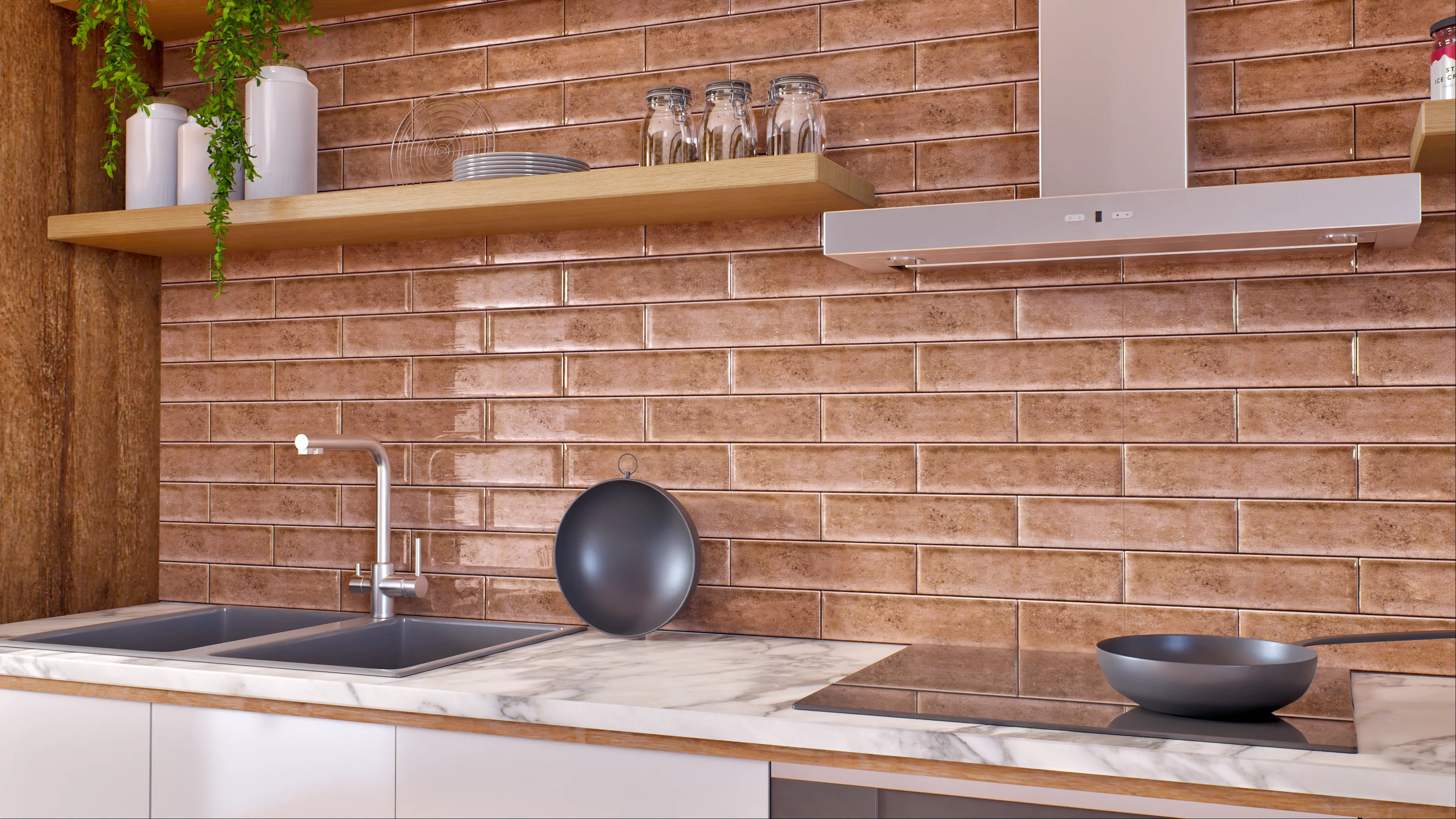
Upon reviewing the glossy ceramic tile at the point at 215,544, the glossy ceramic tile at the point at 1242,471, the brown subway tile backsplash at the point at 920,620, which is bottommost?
the brown subway tile backsplash at the point at 920,620

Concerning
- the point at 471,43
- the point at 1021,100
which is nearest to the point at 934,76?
the point at 1021,100

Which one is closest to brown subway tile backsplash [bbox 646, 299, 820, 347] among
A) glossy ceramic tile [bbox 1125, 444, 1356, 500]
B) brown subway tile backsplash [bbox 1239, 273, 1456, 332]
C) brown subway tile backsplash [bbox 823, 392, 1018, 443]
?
brown subway tile backsplash [bbox 823, 392, 1018, 443]

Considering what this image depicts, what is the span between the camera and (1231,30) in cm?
184

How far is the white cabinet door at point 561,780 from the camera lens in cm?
149

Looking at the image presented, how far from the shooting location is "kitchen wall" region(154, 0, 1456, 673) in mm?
1774

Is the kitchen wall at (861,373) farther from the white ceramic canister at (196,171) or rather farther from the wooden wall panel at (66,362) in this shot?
the white ceramic canister at (196,171)

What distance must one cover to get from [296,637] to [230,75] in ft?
3.43

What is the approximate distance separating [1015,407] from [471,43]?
1.32 m

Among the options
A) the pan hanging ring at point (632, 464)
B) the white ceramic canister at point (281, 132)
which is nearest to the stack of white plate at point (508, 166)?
the white ceramic canister at point (281, 132)

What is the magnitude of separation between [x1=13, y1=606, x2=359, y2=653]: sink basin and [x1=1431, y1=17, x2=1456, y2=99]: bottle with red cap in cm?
205

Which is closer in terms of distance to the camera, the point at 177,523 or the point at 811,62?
the point at 811,62

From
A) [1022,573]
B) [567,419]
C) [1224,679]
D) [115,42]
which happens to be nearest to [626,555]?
[567,419]

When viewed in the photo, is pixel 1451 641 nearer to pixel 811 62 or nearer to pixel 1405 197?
pixel 1405 197

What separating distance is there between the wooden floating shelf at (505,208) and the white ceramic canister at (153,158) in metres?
0.07
